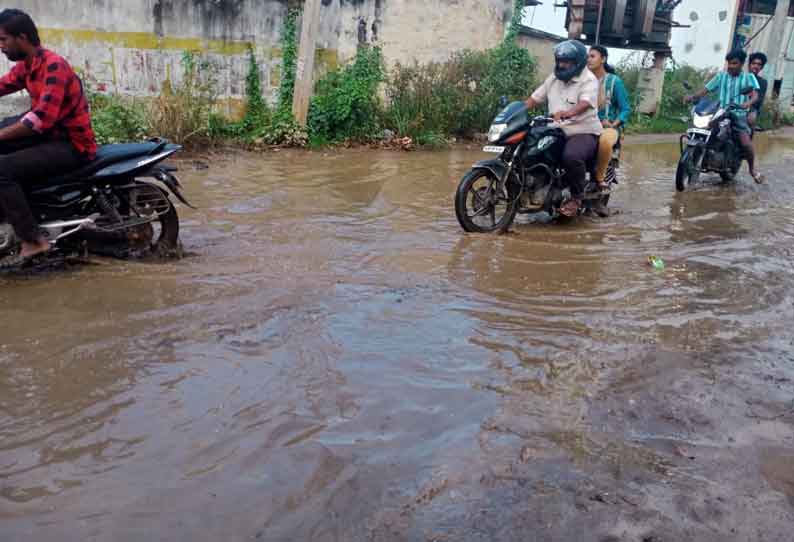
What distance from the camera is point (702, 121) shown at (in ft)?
29.3

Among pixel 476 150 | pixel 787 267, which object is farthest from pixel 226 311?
pixel 476 150

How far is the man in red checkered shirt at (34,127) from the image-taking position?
430cm

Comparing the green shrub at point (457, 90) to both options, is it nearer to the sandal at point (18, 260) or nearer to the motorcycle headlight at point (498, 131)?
the motorcycle headlight at point (498, 131)

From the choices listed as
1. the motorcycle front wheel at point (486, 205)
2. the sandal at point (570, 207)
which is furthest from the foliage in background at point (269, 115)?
the sandal at point (570, 207)

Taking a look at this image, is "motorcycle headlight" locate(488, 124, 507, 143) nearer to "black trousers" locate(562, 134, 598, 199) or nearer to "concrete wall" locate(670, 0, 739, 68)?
"black trousers" locate(562, 134, 598, 199)

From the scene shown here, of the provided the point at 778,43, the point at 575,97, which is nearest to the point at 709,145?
the point at 575,97

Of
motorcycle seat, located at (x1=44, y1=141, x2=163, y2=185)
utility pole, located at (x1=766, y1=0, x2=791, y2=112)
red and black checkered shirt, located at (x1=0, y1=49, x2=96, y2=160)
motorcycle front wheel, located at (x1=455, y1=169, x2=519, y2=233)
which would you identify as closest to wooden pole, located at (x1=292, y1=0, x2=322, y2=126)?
motorcycle front wheel, located at (x1=455, y1=169, x2=519, y2=233)

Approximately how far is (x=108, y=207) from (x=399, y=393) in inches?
112

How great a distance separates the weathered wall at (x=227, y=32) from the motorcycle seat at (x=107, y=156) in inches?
256

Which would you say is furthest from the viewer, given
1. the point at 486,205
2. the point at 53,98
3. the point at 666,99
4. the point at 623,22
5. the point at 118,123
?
the point at 666,99

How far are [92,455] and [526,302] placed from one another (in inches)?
113

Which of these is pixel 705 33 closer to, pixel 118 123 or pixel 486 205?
pixel 118 123

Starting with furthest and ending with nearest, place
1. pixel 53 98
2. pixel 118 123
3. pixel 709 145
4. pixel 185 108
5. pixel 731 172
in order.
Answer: pixel 185 108
pixel 731 172
pixel 118 123
pixel 709 145
pixel 53 98

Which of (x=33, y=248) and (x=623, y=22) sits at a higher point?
(x=623, y=22)
